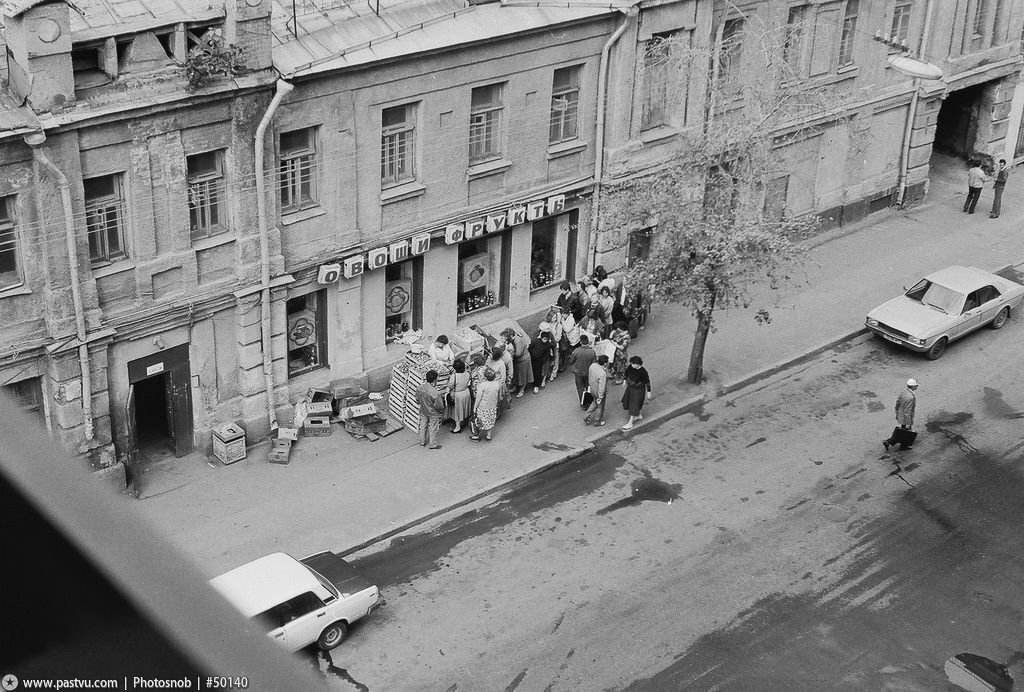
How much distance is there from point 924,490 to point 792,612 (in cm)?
494

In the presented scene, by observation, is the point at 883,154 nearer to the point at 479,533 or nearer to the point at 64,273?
the point at 479,533

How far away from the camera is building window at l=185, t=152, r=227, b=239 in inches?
801

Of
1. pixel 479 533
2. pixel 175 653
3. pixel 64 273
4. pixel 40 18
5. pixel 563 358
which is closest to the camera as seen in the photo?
pixel 175 653

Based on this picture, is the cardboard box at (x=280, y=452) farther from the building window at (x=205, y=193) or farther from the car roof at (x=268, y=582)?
the car roof at (x=268, y=582)

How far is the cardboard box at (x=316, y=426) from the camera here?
23047 millimetres

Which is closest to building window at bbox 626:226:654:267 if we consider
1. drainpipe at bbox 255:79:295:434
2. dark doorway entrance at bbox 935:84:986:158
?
drainpipe at bbox 255:79:295:434

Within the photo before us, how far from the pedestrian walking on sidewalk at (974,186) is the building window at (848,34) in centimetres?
527

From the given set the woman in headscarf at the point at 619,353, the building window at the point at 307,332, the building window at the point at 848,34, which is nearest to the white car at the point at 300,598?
the building window at the point at 307,332

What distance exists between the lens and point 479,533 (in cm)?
2069

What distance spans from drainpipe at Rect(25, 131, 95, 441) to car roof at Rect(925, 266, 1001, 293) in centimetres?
1821

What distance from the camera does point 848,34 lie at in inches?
1240

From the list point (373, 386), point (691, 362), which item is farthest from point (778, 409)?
point (373, 386)

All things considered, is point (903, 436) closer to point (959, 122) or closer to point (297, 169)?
point (297, 169)

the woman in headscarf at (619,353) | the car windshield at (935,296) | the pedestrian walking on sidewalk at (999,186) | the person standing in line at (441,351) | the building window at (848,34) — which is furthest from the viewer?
the pedestrian walking on sidewalk at (999,186)
